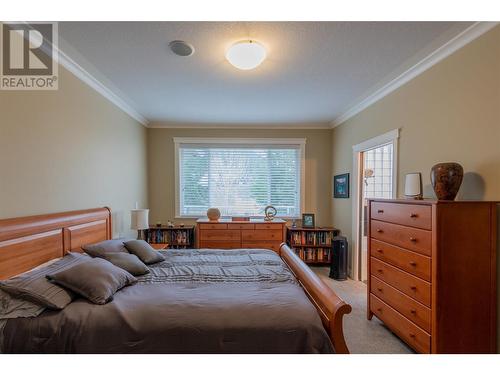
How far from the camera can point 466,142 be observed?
6.24 ft

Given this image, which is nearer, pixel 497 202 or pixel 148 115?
pixel 497 202

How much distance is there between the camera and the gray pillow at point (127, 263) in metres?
2.03

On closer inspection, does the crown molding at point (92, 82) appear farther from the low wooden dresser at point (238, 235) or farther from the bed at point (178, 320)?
the low wooden dresser at point (238, 235)

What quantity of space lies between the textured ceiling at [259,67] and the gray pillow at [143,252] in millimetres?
1779

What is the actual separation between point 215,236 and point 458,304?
3145 millimetres

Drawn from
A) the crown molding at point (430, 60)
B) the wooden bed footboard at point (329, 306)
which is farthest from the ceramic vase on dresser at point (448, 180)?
the wooden bed footboard at point (329, 306)

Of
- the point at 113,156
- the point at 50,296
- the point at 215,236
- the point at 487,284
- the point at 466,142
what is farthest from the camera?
the point at 215,236

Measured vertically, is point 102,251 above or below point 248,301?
above

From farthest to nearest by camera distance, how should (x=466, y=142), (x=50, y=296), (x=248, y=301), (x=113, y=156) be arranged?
(x=113, y=156), (x=466, y=142), (x=248, y=301), (x=50, y=296)

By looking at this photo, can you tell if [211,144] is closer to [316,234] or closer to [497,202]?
[316,234]

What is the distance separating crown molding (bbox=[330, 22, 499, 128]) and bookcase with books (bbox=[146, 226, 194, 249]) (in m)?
3.43

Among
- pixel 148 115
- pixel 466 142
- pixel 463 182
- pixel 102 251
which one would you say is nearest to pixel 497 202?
pixel 463 182

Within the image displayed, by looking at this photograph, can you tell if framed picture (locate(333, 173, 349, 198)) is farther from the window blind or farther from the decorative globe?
the decorative globe

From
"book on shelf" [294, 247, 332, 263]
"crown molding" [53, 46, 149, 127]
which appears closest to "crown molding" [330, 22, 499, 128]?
"book on shelf" [294, 247, 332, 263]
